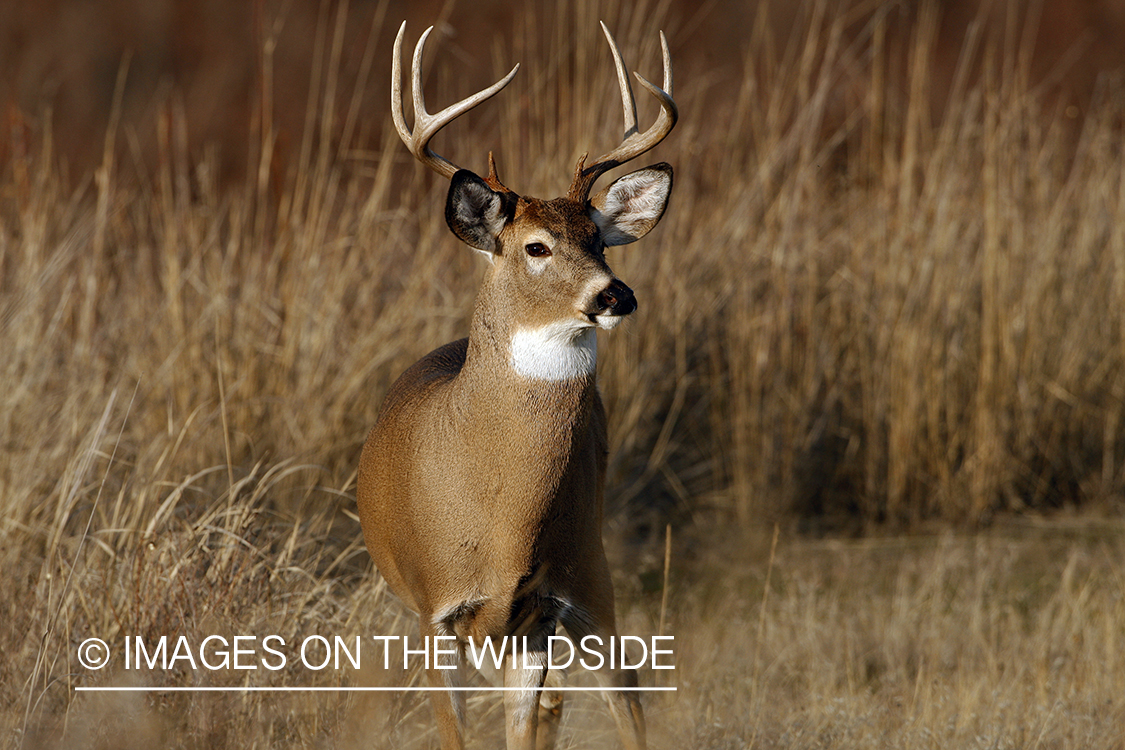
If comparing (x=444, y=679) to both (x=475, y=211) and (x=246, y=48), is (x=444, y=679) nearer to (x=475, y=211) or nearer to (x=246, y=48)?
(x=475, y=211)

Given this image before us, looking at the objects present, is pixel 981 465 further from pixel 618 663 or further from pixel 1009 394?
pixel 618 663

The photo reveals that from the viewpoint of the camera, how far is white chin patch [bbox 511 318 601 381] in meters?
3.35

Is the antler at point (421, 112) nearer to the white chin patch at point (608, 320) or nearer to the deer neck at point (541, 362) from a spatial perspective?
the deer neck at point (541, 362)

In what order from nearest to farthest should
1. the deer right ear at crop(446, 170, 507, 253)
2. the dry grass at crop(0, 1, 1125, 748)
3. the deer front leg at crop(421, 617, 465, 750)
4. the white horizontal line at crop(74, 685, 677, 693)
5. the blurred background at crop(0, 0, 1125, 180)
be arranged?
1. the deer right ear at crop(446, 170, 507, 253)
2. the deer front leg at crop(421, 617, 465, 750)
3. the white horizontal line at crop(74, 685, 677, 693)
4. the dry grass at crop(0, 1, 1125, 748)
5. the blurred background at crop(0, 0, 1125, 180)

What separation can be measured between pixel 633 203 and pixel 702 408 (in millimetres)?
2792

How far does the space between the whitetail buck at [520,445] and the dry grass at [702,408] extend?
0.50 meters

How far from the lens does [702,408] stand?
6363 mm

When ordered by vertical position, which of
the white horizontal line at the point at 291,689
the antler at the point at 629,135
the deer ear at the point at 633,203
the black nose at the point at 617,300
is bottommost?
the white horizontal line at the point at 291,689

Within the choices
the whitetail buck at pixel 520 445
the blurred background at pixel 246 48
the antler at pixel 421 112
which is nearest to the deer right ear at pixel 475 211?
the whitetail buck at pixel 520 445

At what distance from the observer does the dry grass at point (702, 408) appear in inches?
161

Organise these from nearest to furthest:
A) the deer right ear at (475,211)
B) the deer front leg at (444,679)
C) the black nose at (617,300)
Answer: the black nose at (617,300) → the deer right ear at (475,211) → the deer front leg at (444,679)

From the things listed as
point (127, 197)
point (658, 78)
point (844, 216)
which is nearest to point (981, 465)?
point (844, 216)

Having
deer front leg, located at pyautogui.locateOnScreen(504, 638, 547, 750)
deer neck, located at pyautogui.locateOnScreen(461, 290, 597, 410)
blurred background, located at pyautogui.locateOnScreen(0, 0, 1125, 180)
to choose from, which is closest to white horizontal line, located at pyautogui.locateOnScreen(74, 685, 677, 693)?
deer front leg, located at pyautogui.locateOnScreen(504, 638, 547, 750)

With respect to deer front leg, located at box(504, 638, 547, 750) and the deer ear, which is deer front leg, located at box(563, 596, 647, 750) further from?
the deer ear
